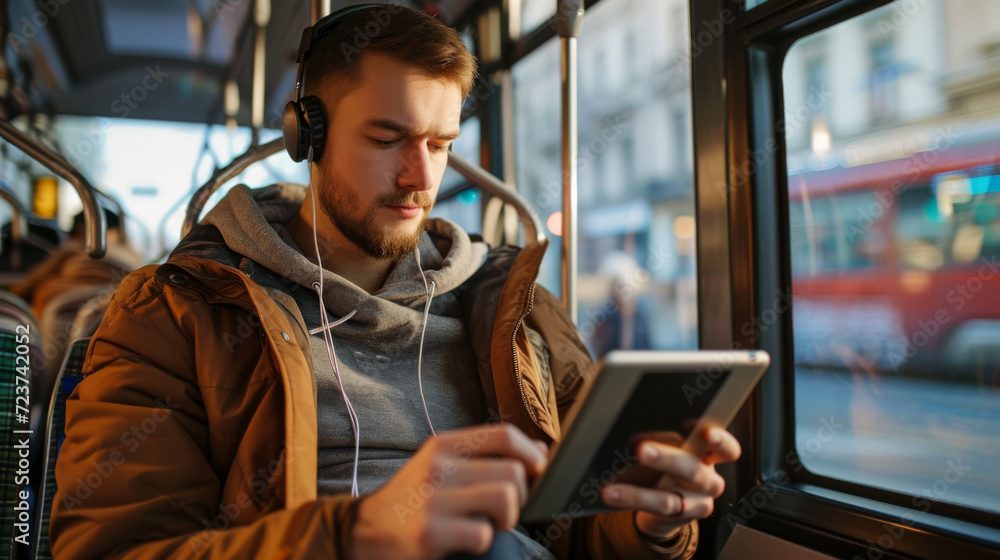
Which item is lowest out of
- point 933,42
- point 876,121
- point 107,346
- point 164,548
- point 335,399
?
point 164,548

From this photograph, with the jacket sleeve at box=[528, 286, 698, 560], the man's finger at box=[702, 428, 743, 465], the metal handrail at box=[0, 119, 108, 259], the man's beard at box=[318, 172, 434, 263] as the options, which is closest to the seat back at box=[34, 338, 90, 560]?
the metal handrail at box=[0, 119, 108, 259]

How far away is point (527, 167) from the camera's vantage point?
2893 millimetres

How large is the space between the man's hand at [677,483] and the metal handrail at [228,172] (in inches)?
39.9

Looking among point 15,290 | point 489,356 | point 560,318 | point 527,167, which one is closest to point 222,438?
point 489,356

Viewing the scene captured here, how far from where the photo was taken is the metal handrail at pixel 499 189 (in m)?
1.58

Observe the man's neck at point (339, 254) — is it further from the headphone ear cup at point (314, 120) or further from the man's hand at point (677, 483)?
the man's hand at point (677, 483)

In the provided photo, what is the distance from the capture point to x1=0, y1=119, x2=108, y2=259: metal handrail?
1.22 meters

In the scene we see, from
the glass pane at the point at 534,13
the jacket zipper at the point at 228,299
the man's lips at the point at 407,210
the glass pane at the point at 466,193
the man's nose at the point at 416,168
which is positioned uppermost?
the glass pane at the point at 534,13

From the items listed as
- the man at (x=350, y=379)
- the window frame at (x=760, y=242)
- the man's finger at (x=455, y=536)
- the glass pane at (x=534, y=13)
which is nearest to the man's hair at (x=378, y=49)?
the man at (x=350, y=379)

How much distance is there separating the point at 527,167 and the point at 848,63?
1.58 m

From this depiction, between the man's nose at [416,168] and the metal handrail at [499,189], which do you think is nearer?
the man's nose at [416,168]

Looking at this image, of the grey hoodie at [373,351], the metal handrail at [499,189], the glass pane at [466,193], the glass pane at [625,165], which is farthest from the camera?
the glass pane at [466,193]

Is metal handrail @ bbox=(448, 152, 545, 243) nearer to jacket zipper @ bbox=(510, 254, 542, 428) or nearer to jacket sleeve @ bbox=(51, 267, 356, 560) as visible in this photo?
jacket zipper @ bbox=(510, 254, 542, 428)

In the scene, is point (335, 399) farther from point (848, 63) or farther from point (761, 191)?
point (848, 63)
